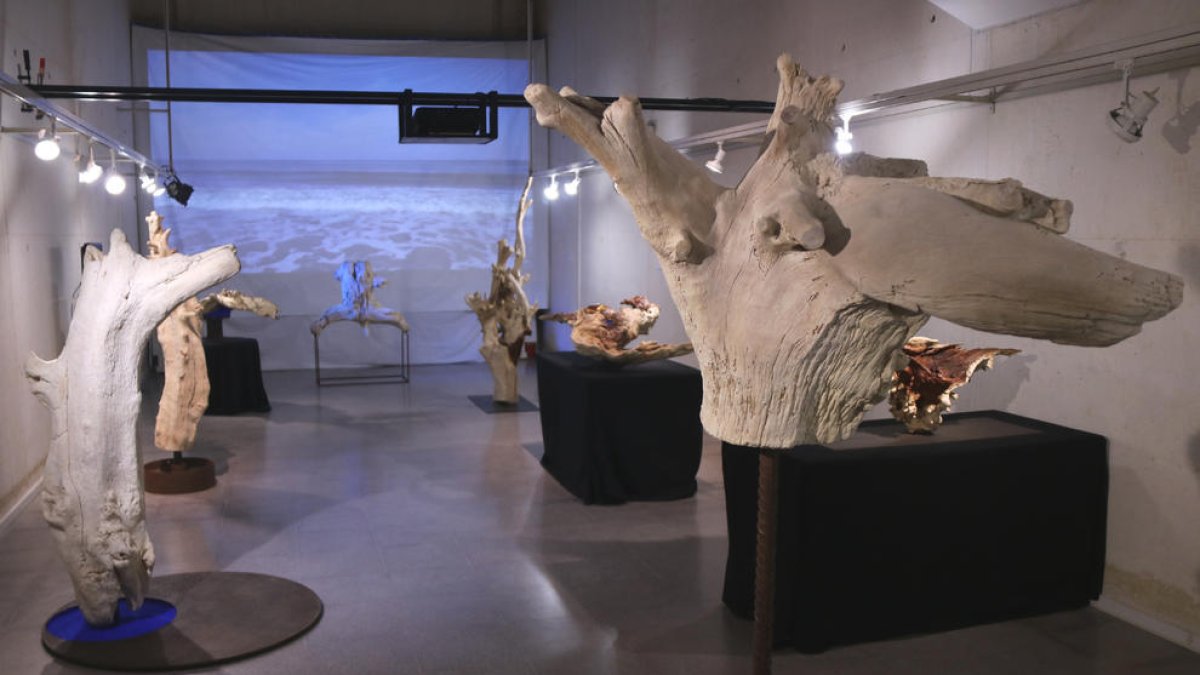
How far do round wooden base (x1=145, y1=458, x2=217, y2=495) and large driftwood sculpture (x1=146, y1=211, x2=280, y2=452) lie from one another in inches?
5.9

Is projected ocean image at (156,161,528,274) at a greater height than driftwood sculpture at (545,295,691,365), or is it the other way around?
projected ocean image at (156,161,528,274)

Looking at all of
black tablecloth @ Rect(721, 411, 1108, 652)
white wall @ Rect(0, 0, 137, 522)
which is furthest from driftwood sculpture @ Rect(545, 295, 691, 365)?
white wall @ Rect(0, 0, 137, 522)

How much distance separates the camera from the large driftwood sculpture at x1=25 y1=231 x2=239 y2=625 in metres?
3.71

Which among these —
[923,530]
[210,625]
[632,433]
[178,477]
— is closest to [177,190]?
[178,477]

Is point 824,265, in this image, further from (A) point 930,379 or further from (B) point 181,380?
(B) point 181,380

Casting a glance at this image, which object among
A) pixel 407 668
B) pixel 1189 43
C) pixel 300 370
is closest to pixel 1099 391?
pixel 1189 43

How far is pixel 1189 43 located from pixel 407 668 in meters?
3.51

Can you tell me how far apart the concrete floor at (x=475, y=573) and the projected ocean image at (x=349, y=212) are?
187 inches

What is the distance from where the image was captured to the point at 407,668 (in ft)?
12.2

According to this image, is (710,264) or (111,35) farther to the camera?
(111,35)

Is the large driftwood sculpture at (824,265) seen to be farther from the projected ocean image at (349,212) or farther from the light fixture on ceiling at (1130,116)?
the projected ocean image at (349,212)

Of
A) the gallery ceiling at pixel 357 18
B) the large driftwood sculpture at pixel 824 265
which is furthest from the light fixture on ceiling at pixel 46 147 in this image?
the gallery ceiling at pixel 357 18

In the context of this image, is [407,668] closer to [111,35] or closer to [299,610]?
[299,610]

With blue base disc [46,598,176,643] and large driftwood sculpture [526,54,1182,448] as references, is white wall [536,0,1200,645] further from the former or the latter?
blue base disc [46,598,176,643]
